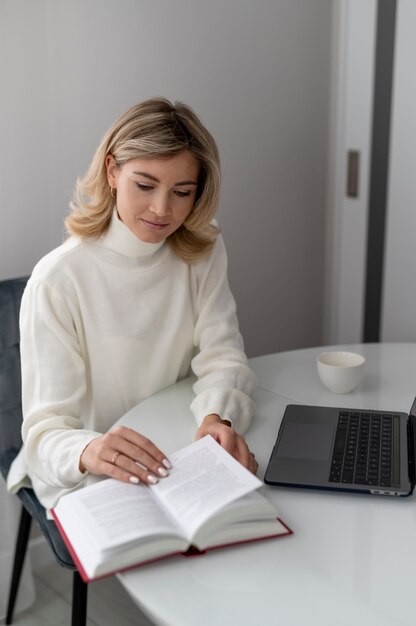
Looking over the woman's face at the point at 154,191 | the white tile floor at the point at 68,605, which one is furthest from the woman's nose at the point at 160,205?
the white tile floor at the point at 68,605

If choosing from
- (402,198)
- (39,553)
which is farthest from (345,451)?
(402,198)

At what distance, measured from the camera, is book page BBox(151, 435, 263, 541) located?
114 cm

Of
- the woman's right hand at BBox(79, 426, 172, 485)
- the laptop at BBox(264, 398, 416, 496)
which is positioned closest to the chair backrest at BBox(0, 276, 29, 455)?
the woman's right hand at BBox(79, 426, 172, 485)

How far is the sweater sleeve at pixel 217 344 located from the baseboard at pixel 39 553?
0.84 m

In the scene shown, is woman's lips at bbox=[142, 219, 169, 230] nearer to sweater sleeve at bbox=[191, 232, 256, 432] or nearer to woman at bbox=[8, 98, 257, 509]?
woman at bbox=[8, 98, 257, 509]

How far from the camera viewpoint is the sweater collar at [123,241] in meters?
1.61

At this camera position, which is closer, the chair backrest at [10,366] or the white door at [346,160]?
the chair backrest at [10,366]

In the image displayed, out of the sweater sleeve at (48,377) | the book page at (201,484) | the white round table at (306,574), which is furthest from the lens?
the sweater sleeve at (48,377)

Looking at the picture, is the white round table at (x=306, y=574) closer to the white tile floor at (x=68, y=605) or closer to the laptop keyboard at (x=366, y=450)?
the laptop keyboard at (x=366, y=450)

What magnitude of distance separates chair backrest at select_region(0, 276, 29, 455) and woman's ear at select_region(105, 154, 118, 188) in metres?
0.38

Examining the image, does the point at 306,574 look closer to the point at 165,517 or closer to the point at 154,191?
the point at 165,517

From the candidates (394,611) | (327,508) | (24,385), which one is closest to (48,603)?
(24,385)

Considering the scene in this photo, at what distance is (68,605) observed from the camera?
212cm

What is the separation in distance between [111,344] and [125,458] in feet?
1.31
